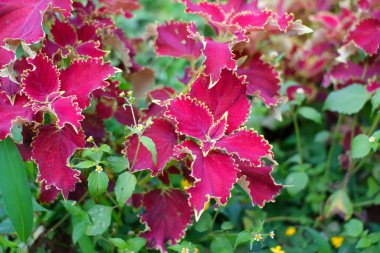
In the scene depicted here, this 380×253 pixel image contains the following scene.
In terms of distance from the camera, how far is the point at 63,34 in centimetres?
123

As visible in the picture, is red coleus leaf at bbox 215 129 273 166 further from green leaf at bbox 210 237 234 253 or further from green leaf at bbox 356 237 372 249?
green leaf at bbox 356 237 372 249

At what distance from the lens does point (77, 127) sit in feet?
3.34

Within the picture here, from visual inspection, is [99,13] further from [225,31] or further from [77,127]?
[77,127]

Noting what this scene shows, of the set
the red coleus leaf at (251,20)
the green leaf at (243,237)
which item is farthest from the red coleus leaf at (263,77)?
the green leaf at (243,237)

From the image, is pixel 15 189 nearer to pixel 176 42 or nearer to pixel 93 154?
pixel 93 154

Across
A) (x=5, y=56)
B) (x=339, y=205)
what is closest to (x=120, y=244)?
(x=5, y=56)

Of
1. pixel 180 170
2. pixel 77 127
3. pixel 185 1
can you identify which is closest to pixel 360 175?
pixel 180 170

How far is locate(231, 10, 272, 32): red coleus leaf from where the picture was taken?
3.87ft

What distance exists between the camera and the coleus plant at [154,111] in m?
1.05

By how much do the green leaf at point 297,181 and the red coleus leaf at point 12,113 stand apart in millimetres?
818

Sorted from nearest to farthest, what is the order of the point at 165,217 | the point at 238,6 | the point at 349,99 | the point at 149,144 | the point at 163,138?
1. the point at 149,144
2. the point at 163,138
3. the point at 165,217
4. the point at 238,6
5. the point at 349,99

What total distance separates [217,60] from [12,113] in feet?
1.42

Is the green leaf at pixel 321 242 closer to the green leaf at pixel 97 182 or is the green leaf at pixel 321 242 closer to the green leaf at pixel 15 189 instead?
the green leaf at pixel 97 182

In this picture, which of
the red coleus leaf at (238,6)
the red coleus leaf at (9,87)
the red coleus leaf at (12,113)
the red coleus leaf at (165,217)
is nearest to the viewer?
the red coleus leaf at (12,113)
